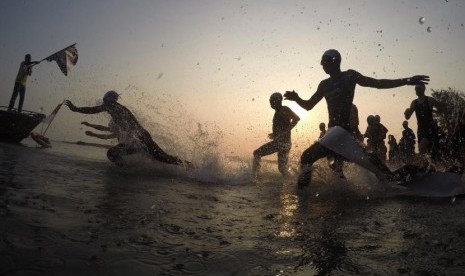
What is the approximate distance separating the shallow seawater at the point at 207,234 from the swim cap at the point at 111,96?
3.55 meters

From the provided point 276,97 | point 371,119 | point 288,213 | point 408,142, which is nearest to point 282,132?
point 276,97

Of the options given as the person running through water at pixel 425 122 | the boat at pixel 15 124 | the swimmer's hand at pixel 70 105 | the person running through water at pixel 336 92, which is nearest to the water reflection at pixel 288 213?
the person running through water at pixel 336 92

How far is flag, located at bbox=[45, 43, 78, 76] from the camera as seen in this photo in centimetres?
1316

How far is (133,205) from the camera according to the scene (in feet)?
10.8

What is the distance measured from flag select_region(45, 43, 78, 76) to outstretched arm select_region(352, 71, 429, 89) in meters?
10.9

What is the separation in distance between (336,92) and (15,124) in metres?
10.0

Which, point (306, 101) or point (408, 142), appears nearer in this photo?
point (306, 101)

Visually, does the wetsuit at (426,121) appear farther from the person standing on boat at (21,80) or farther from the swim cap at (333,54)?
the person standing on boat at (21,80)

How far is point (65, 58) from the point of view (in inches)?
521

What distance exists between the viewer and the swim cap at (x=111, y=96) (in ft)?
25.3

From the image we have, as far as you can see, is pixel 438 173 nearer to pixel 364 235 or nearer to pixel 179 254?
pixel 364 235

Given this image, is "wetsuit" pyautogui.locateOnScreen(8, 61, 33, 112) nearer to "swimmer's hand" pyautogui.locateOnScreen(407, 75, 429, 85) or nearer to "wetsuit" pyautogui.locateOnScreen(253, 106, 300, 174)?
"wetsuit" pyautogui.locateOnScreen(253, 106, 300, 174)

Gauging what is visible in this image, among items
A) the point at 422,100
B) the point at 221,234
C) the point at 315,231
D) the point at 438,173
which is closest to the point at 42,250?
the point at 221,234

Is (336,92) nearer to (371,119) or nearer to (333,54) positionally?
(333,54)
